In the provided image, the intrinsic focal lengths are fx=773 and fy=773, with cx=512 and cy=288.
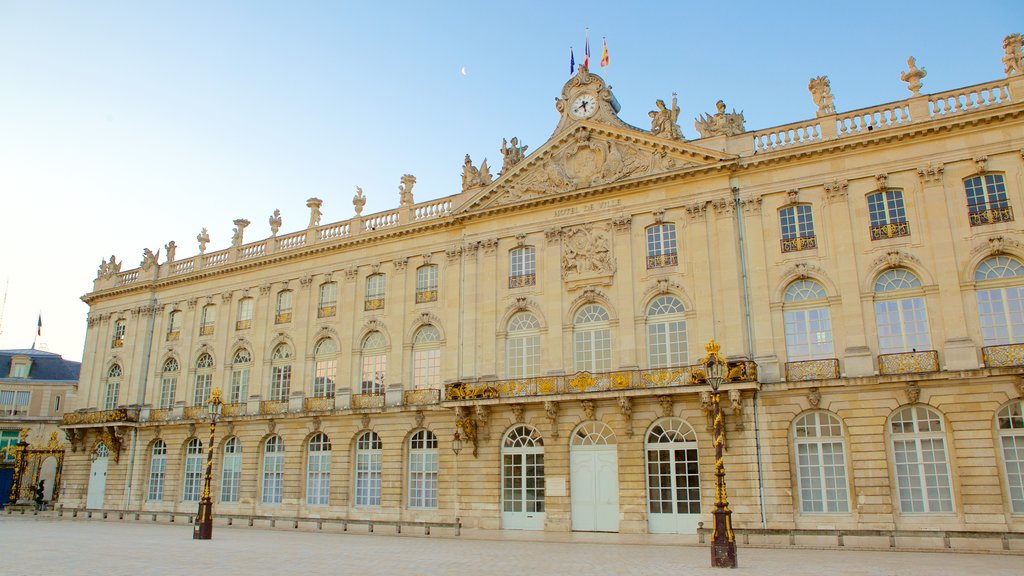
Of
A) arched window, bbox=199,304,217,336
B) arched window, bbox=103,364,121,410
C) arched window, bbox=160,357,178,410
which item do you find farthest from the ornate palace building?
arched window, bbox=103,364,121,410

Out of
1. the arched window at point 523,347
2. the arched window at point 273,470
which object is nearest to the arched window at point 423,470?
the arched window at point 523,347

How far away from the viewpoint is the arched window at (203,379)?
38.2 m

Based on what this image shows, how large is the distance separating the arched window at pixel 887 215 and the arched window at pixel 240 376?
90.2ft

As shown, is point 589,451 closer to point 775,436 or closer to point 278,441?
point 775,436

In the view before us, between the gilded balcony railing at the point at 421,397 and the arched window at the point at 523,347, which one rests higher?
the arched window at the point at 523,347

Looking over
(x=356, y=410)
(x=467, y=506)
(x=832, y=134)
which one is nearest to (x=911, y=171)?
(x=832, y=134)

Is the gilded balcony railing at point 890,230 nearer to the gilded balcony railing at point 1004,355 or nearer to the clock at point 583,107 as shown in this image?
the gilded balcony railing at point 1004,355

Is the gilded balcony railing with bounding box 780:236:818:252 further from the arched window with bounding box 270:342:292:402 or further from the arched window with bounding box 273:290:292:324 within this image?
the arched window with bounding box 273:290:292:324

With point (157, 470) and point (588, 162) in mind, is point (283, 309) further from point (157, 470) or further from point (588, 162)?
point (588, 162)

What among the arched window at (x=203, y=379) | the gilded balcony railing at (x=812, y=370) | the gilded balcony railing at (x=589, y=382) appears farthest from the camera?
the arched window at (x=203, y=379)

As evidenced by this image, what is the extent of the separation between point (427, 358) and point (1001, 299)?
20.3 metres

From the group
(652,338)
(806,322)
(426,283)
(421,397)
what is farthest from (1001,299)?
(426,283)

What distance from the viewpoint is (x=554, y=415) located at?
2748 centimetres

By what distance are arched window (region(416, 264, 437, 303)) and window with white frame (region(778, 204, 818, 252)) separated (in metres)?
14.1
